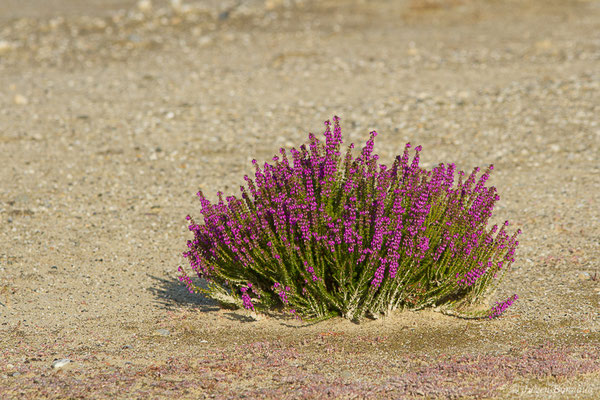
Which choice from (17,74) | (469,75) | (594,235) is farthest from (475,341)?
(17,74)

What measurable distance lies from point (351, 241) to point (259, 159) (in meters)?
5.83

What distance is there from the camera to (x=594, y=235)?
8.48 m

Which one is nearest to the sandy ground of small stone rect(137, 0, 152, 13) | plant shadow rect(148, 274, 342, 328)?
plant shadow rect(148, 274, 342, 328)

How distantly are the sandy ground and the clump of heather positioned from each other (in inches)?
9.7

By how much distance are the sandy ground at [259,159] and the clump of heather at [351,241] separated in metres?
0.25

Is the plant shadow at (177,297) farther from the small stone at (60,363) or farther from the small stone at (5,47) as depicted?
the small stone at (5,47)

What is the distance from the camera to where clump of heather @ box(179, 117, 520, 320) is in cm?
604

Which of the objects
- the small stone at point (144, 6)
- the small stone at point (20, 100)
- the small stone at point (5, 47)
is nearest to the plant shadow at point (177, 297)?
the small stone at point (20, 100)

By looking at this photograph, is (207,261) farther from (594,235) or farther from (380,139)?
(380,139)

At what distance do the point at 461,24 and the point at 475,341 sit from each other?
15143mm

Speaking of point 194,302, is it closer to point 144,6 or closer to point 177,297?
point 177,297

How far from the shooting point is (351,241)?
593 cm

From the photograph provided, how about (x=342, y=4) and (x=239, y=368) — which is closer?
(x=239, y=368)

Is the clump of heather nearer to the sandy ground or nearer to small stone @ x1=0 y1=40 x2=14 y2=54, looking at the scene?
the sandy ground
